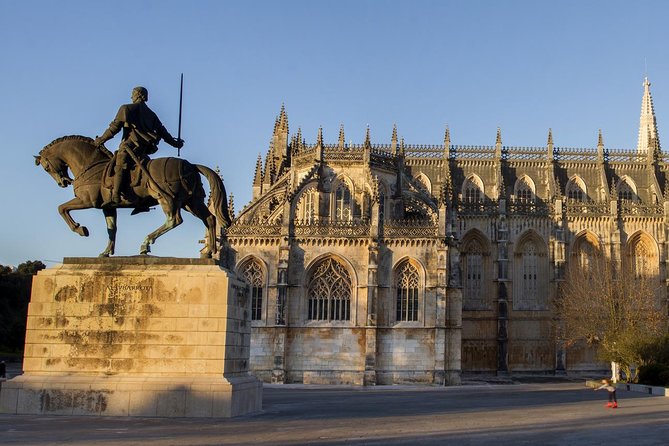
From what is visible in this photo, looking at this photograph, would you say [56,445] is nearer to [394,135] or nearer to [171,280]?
[171,280]

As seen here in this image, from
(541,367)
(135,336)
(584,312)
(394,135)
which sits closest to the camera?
(135,336)

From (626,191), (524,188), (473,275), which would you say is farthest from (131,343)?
(626,191)

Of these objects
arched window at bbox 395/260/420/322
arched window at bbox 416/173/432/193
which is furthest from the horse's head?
arched window at bbox 416/173/432/193

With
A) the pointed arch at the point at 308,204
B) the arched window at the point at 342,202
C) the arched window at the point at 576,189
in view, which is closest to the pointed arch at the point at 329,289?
the pointed arch at the point at 308,204

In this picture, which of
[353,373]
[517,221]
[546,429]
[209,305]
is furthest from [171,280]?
[517,221]

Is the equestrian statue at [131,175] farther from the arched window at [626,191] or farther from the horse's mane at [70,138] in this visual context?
the arched window at [626,191]

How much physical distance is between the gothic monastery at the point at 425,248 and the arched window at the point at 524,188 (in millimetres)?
83

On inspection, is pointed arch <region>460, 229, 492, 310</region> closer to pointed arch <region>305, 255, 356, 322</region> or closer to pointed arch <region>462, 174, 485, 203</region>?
pointed arch <region>462, 174, 485, 203</region>

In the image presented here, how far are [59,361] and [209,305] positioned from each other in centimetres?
352

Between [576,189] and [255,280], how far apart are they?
32303mm

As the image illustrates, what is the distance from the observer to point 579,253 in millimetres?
56938

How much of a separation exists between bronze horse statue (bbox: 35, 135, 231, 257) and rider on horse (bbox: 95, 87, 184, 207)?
31 cm

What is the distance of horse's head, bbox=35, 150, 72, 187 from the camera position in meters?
18.0

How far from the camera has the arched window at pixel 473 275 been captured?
190 feet
